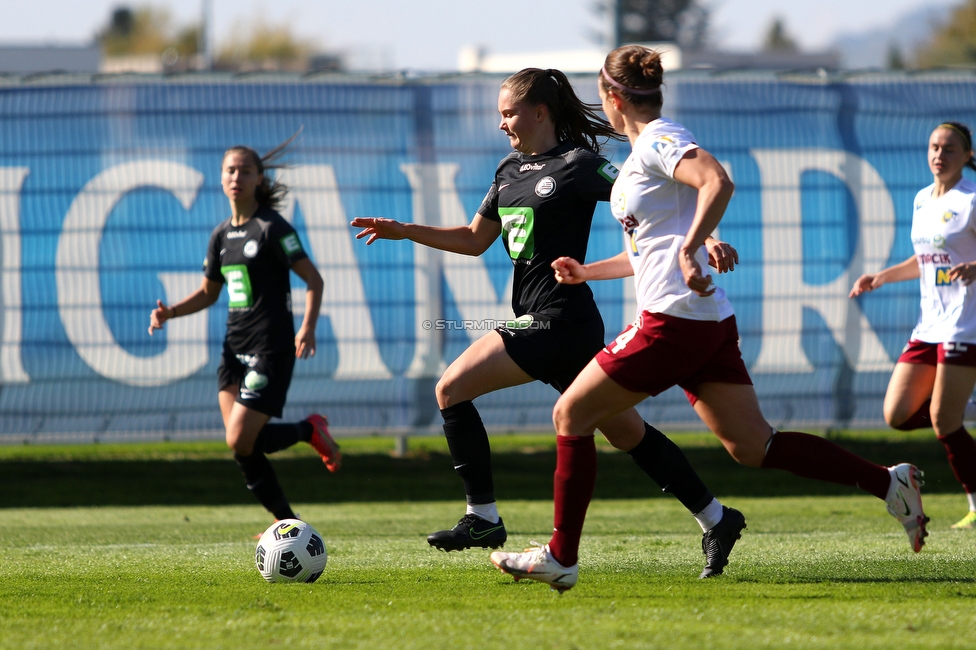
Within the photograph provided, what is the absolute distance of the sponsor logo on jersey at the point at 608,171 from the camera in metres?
5.38

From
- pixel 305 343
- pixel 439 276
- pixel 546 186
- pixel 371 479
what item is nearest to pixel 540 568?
pixel 546 186

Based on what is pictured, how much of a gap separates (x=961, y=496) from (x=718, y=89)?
431cm

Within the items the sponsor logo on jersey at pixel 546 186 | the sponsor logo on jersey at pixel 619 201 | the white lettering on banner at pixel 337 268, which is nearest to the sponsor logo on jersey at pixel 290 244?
the sponsor logo on jersey at pixel 546 186

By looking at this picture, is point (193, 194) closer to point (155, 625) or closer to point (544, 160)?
point (544, 160)

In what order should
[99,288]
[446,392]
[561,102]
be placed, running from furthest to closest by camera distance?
[99,288]
[561,102]
[446,392]

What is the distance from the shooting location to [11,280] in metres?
10.6

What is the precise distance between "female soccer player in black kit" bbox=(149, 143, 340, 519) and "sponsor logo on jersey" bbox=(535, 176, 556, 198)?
2.32 metres

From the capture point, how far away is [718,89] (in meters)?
11.3

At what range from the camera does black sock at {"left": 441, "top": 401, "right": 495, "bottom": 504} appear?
5.46 m

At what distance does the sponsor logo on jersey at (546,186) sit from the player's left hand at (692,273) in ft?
4.17

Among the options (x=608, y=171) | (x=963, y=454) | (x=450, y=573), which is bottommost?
(x=450, y=573)

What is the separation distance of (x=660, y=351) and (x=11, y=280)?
26.0 feet

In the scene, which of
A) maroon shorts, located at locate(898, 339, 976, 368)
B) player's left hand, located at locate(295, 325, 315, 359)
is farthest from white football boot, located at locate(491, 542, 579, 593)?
maroon shorts, located at locate(898, 339, 976, 368)

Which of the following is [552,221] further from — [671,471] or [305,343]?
[305,343]
